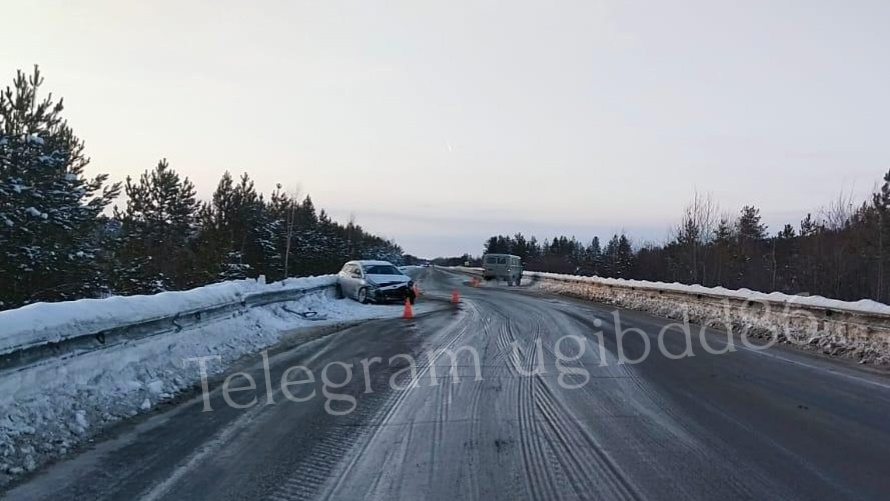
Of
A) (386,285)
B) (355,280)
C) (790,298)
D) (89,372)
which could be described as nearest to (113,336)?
(89,372)

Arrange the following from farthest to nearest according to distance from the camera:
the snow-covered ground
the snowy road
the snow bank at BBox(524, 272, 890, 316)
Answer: the snow bank at BBox(524, 272, 890, 316) → the snow-covered ground → the snowy road

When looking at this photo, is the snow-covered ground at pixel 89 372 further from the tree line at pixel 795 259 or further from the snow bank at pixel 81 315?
the tree line at pixel 795 259

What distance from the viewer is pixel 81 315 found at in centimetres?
814

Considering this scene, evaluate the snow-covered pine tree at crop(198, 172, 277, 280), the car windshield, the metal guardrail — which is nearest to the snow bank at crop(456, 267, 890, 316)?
the car windshield

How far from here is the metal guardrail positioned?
6726 mm

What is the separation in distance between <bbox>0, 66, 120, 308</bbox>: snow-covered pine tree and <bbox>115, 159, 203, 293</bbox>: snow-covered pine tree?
1359 centimetres

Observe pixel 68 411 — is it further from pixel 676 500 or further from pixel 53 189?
pixel 53 189

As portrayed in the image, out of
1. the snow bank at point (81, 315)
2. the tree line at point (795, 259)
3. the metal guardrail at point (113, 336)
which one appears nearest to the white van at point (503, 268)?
the tree line at point (795, 259)

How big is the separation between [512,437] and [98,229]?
2843cm

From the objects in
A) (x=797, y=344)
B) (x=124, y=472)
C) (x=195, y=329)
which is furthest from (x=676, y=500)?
(x=797, y=344)

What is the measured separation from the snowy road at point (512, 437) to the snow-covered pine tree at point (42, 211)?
18.0 m

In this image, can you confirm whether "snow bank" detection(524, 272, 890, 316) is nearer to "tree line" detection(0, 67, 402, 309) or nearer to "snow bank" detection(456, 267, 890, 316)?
"snow bank" detection(456, 267, 890, 316)

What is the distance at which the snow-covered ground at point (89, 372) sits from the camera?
616 centimetres

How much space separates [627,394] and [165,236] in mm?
49574
